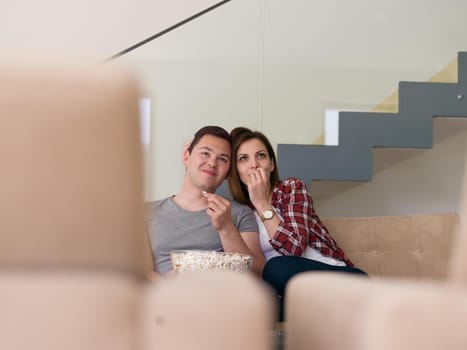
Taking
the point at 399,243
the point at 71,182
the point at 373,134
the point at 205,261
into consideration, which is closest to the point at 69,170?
the point at 71,182

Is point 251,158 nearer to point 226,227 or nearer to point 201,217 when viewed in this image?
point 201,217

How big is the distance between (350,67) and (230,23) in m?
0.68

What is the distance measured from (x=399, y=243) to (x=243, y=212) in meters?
0.68

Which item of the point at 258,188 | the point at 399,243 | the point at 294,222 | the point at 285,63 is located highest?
the point at 285,63

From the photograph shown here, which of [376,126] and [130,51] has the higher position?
[130,51]

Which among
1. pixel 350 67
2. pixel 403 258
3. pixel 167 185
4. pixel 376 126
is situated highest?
pixel 350 67

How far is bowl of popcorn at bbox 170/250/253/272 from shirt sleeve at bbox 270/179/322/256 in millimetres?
903

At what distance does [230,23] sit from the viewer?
3.87m

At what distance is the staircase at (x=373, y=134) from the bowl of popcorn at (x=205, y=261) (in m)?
1.84

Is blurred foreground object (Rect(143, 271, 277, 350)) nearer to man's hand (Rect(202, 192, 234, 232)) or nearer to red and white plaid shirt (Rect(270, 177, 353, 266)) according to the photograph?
man's hand (Rect(202, 192, 234, 232))

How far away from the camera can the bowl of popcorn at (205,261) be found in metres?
1.61

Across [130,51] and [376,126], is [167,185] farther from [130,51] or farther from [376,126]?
[376,126]

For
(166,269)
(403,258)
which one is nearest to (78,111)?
(166,269)

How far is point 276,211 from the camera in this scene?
2.78m
